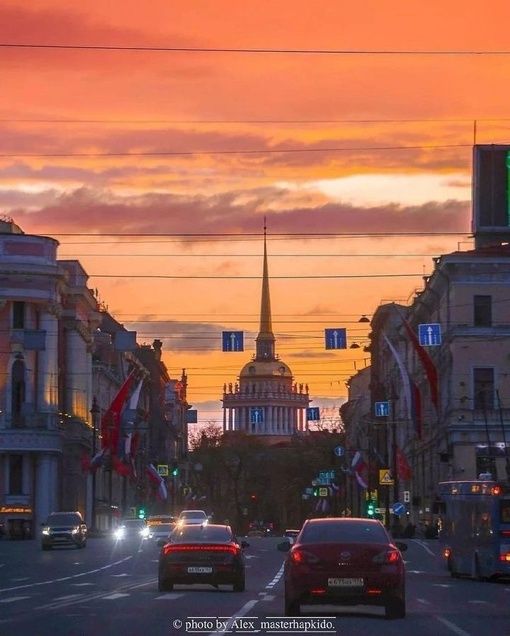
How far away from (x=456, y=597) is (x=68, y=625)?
45.5ft

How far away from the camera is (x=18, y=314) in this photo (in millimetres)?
109188

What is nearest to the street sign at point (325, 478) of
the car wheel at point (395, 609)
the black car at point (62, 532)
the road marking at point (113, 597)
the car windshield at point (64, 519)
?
the car windshield at point (64, 519)

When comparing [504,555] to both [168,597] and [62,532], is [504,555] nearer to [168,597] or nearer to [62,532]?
[168,597]

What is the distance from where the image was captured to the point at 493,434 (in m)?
92.0

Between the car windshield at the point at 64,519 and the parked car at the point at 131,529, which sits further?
the parked car at the point at 131,529

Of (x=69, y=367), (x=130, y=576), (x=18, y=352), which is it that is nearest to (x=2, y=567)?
(x=130, y=576)

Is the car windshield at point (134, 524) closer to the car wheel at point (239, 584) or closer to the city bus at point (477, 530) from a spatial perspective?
the city bus at point (477, 530)

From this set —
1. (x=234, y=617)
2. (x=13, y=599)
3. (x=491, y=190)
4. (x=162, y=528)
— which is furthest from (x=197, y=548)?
(x=162, y=528)

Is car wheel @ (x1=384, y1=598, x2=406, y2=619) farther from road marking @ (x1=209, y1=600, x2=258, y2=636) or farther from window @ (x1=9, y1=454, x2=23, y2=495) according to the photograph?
window @ (x1=9, y1=454, x2=23, y2=495)

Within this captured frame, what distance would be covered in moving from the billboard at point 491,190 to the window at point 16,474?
5804 cm

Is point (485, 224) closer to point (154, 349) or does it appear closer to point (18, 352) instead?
point (18, 352)

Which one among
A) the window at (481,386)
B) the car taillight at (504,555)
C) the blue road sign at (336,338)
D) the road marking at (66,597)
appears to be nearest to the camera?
the road marking at (66,597)

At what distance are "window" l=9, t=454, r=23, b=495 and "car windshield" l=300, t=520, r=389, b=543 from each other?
273 ft

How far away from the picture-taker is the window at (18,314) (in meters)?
109
